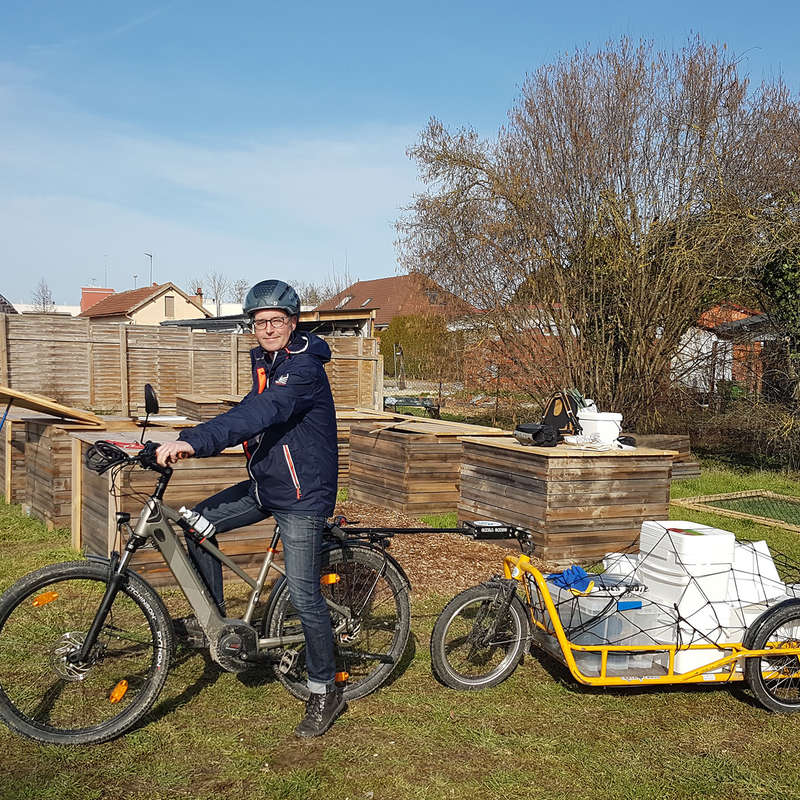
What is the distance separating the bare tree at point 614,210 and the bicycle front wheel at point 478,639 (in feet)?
42.9

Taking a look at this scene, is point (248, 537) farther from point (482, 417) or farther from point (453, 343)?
point (482, 417)

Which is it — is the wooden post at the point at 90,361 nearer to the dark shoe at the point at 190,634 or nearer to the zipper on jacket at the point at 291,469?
the dark shoe at the point at 190,634

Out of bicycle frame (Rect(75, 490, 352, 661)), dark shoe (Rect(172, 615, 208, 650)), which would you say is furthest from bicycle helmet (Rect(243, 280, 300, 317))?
A: dark shoe (Rect(172, 615, 208, 650))

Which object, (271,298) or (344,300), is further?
(344,300)

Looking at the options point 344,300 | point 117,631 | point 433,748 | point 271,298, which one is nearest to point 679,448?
point 433,748

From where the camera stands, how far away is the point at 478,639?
14.7 ft

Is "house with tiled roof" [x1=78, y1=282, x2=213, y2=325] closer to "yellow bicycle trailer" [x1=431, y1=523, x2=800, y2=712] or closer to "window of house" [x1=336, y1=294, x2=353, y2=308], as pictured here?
"window of house" [x1=336, y1=294, x2=353, y2=308]

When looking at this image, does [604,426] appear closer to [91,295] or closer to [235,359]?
[235,359]

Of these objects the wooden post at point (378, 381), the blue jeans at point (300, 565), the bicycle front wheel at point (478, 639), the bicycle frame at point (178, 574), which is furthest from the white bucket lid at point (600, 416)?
the wooden post at point (378, 381)

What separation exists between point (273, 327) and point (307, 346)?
0.64 ft

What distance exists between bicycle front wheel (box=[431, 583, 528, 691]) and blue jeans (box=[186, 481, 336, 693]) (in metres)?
0.71

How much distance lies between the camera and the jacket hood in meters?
3.85

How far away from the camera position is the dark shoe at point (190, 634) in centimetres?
387

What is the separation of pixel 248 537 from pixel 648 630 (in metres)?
3.06
